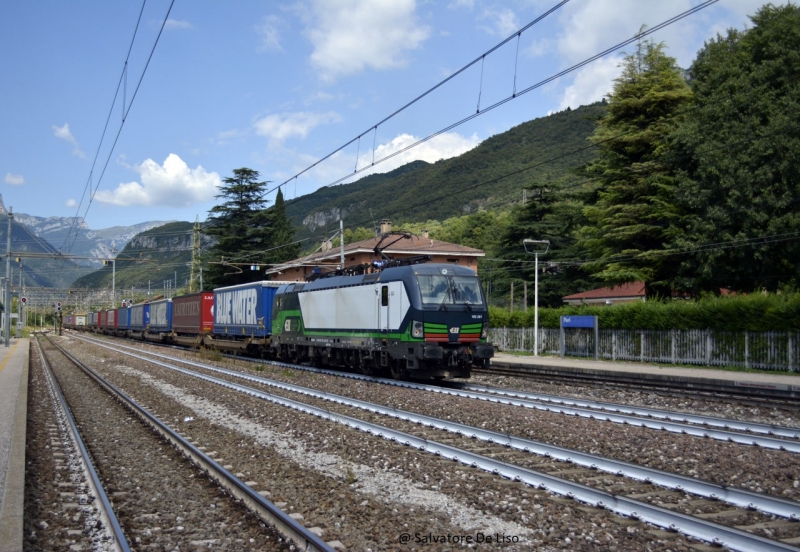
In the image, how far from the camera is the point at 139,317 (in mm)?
60781

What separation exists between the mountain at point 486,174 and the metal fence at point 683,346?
66.2 metres

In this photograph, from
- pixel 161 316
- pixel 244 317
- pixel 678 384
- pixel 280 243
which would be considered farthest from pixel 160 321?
pixel 678 384

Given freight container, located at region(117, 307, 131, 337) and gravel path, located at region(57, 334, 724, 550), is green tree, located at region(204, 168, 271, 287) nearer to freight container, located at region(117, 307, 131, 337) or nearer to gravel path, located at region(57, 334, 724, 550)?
freight container, located at region(117, 307, 131, 337)

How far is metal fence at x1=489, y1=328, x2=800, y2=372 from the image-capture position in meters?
25.8

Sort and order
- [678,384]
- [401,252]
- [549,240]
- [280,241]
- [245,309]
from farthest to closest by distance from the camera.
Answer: [280,241] < [401,252] < [549,240] < [245,309] < [678,384]

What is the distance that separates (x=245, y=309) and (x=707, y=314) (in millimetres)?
20387

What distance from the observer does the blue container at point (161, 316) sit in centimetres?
4983

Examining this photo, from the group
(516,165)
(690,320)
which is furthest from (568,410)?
(516,165)

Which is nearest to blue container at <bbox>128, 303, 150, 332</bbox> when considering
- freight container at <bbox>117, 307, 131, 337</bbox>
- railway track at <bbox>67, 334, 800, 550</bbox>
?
freight container at <bbox>117, 307, 131, 337</bbox>

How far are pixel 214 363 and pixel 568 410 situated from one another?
63.6ft

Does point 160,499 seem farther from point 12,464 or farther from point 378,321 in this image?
point 378,321

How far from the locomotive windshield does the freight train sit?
0.09 ft

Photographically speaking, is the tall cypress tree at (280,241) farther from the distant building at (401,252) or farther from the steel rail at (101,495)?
the steel rail at (101,495)

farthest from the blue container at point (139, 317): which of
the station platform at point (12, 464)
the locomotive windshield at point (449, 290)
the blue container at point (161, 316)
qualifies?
the locomotive windshield at point (449, 290)
